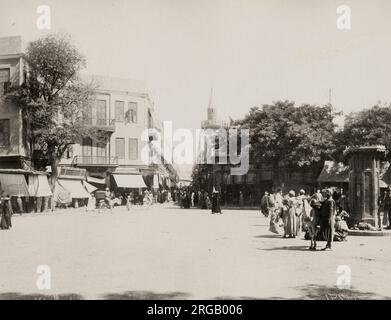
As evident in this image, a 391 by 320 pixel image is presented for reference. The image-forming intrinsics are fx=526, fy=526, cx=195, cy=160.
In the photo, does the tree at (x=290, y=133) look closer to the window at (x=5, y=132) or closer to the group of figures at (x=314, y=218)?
the window at (x=5, y=132)

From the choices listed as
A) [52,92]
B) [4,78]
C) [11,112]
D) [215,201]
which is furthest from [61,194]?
[215,201]

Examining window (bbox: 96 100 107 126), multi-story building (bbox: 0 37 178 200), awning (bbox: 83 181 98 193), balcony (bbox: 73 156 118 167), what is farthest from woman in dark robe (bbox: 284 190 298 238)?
window (bbox: 96 100 107 126)

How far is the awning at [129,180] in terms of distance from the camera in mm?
46656

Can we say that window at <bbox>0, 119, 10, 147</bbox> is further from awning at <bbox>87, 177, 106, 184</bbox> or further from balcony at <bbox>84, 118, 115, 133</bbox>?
balcony at <bbox>84, 118, 115, 133</bbox>

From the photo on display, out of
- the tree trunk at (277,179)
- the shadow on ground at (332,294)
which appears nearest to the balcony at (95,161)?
the tree trunk at (277,179)

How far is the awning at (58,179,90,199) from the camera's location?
130ft

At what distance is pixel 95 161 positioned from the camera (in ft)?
152

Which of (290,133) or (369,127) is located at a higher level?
(369,127)

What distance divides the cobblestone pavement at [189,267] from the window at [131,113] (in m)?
32.4

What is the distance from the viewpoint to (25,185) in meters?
30.5

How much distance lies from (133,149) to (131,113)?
336cm

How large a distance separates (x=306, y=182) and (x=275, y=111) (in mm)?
8120

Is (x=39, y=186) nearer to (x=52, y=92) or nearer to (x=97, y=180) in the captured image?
(x=52, y=92)
